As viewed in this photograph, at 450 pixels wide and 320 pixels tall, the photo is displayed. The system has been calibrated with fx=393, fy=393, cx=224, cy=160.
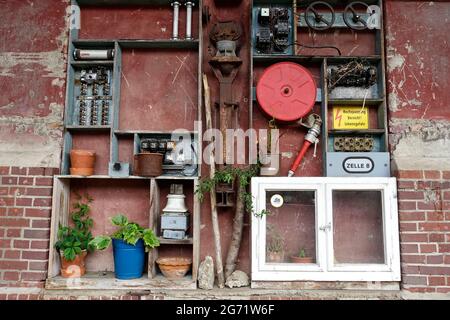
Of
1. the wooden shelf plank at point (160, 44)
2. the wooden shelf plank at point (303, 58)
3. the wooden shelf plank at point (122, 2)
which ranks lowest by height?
the wooden shelf plank at point (303, 58)

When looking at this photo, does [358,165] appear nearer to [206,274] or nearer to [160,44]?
[206,274]

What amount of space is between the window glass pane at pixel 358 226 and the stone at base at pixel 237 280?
661 millimetres

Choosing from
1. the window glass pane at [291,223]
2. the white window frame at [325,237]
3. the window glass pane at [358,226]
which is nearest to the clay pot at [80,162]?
the white window frame at [325,237]

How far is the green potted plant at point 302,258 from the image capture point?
2.84 meters

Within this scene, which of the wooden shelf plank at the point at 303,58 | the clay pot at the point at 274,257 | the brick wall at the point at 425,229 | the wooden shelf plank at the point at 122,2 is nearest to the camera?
the brick wall at the point at 425,229

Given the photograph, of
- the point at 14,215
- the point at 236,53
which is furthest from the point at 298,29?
the point at 14,215

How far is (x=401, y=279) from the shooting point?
9.04 feet

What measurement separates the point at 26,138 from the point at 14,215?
58 centimetres

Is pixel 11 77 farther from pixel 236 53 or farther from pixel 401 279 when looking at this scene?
pixel 401 279

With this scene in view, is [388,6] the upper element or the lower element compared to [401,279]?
upper

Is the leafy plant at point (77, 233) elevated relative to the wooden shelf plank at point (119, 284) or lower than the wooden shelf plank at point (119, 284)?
elevated

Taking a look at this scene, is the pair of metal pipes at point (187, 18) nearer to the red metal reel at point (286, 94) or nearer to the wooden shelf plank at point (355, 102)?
the red metal reel at point (286, 94)

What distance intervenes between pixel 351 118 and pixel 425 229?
3.21ft

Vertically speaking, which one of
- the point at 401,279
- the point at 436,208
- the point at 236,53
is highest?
the point at 236,53
